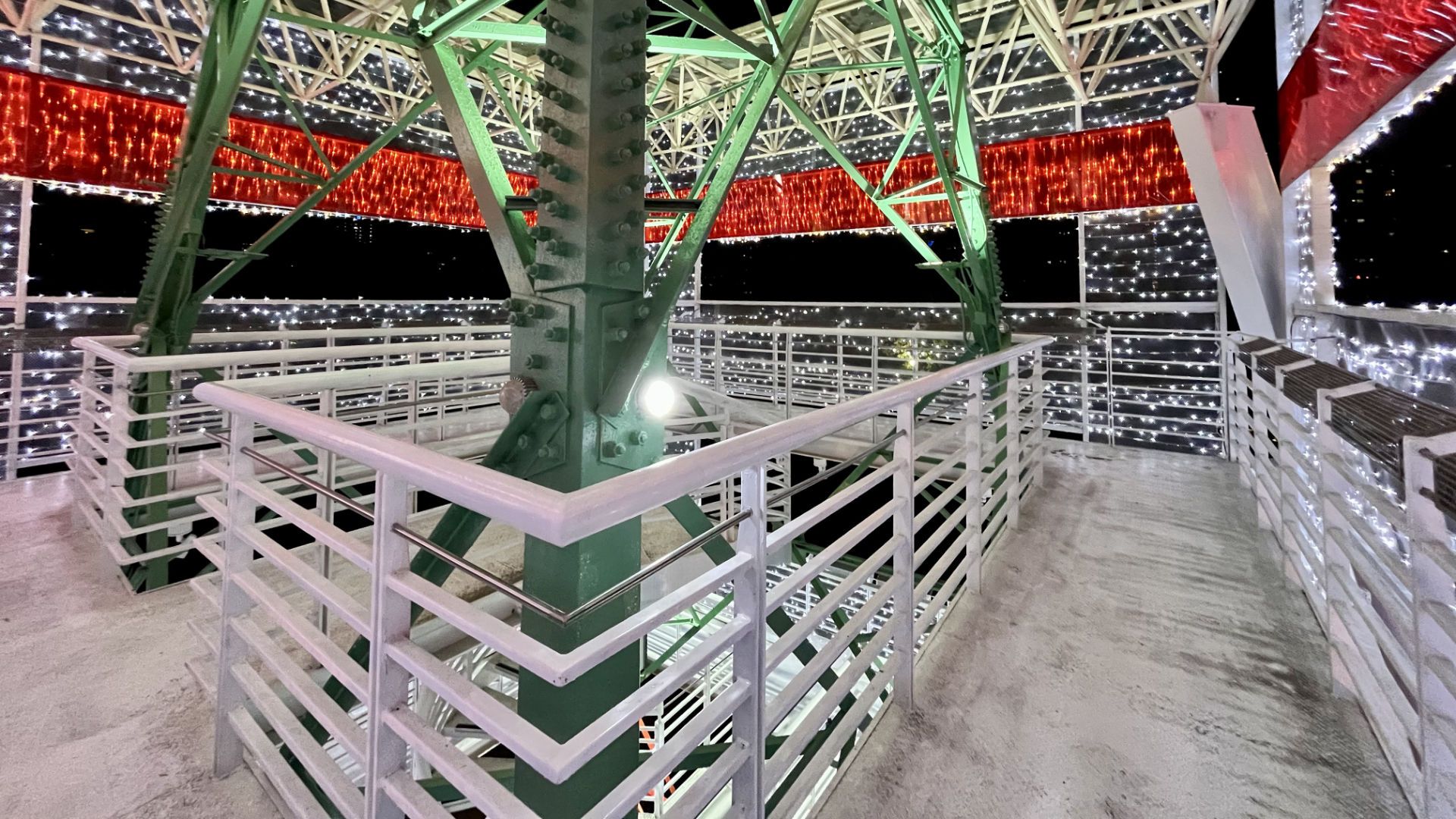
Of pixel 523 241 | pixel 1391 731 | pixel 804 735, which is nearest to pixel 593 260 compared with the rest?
pixel 523 241

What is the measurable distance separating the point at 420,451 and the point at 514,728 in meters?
0.43

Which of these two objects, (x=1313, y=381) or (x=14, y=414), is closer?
(x=1313, y=381)

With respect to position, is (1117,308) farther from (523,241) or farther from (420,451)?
(420,451)

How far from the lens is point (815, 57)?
874 cm

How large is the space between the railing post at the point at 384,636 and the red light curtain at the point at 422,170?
5905 millimetres

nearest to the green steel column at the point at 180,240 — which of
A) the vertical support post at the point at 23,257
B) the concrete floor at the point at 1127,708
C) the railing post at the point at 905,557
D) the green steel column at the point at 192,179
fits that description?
the green steel column at the point at 192,179

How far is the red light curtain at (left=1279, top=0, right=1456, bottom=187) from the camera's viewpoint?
102 inches

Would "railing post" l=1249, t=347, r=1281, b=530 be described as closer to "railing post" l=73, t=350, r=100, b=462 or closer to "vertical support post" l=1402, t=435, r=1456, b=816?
"vertical support post" l=1402, t=435, r=1456, b=816

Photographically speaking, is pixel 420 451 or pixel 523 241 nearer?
pixel 420 451

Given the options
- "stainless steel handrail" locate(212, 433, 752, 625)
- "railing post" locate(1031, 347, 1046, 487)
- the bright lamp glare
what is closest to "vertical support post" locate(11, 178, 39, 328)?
"stainless steel handrail" locate(212, 433, 752, 625)

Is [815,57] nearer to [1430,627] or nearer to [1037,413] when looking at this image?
[1037,413]

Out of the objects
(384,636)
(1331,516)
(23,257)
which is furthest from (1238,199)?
(23,257)

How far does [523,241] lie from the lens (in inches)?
67.6

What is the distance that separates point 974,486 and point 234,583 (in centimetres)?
252
